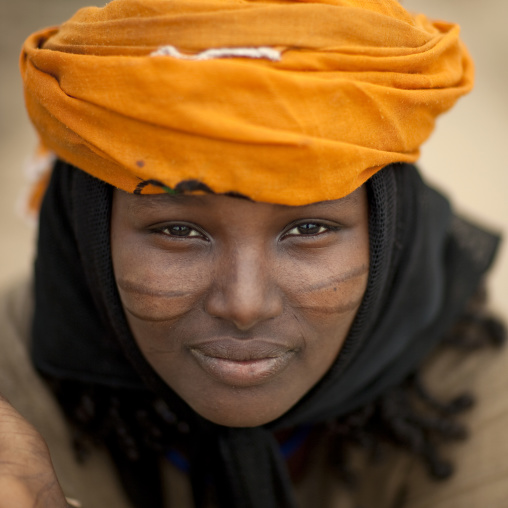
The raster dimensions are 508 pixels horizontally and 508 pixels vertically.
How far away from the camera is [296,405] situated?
161cm

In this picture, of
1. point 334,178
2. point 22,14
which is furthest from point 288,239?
point 22,14

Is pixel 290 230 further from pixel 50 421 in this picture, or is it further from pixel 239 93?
pixel 50 421

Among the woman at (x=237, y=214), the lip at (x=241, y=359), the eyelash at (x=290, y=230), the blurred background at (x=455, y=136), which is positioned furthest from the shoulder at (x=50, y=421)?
the blurred background at (x=455, y=136)

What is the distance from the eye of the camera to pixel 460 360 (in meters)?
1.89

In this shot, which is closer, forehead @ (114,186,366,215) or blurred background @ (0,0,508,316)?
forehead @ (114,186,366,215)

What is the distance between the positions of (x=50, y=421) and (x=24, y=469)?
0.59 meters

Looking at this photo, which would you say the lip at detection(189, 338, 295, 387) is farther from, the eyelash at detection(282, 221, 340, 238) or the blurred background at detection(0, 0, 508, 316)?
the blurred background at detection(0, 0, 508, 316)

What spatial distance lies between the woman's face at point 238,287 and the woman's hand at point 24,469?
0.33 m

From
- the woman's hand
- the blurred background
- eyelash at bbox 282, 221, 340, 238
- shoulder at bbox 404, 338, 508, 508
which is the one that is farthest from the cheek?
the blurred background

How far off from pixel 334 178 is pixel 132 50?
50 centimetres

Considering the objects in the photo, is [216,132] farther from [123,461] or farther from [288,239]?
[123,461]

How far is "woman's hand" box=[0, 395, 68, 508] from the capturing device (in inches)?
43.3

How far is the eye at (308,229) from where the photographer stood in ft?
4.18

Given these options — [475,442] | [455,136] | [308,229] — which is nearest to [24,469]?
[308,229]
